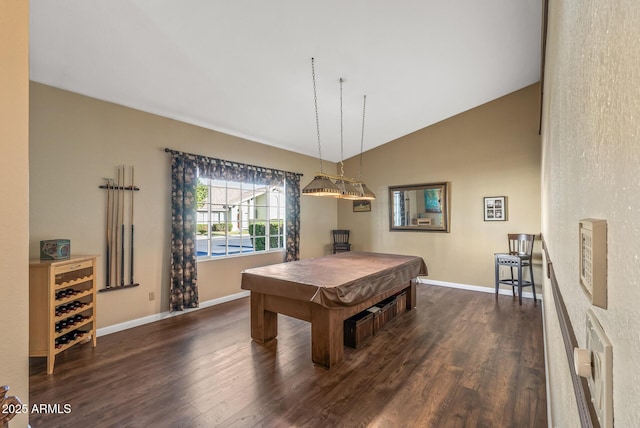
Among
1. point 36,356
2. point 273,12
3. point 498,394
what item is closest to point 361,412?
point 498,394

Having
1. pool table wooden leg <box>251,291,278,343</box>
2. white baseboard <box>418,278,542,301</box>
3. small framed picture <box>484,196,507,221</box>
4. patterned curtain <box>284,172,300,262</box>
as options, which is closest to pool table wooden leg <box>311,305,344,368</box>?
pool table wooden leg <box>251,291,278,343</box>

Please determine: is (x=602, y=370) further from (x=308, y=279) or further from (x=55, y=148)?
(x=55, y=148)

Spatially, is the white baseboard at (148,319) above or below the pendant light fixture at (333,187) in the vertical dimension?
below

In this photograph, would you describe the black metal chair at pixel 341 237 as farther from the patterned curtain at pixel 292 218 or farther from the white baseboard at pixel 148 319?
the white baseboard at pixel 148 319

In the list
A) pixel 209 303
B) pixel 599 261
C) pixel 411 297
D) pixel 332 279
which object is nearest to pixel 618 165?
pixel 599 261

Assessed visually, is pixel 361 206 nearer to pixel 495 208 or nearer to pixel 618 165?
pixel 495 208

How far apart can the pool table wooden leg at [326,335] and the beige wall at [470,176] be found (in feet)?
11.8

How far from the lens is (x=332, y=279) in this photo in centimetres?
285

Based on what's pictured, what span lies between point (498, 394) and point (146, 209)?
423cm

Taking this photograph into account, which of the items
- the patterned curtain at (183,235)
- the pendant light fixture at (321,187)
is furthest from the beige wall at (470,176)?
the patterned curtain at (183,235)

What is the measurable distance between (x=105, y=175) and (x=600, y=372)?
4316 mm

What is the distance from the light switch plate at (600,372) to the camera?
365 millimetres

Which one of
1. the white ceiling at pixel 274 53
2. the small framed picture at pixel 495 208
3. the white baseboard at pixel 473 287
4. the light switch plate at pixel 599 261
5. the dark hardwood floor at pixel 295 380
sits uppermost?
the white ceiling at pixel 274 53

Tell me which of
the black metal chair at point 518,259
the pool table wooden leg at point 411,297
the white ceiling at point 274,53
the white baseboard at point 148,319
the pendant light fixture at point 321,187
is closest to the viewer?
the white ceiling at point 274,53
